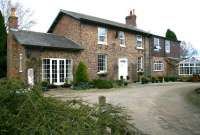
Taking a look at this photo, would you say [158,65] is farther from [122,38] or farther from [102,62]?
[102,62]

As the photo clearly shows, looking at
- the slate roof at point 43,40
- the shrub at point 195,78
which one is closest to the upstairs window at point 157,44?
the shrub at point 195,78

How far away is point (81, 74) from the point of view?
87.4 ft

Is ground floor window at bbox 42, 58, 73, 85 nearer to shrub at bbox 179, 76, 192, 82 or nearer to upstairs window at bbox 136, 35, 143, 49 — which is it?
upstairs window at bbox 136, 35, 143, 49

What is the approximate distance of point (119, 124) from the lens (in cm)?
356

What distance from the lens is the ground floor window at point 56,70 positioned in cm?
2553

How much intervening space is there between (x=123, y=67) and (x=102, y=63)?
128 inches

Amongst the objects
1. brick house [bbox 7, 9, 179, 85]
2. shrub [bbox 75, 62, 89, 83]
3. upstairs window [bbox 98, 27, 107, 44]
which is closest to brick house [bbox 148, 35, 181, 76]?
brick house [bbox 7, 9, 179, 85]

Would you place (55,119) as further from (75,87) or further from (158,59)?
(158,59)

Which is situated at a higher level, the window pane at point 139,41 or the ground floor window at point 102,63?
the window pane at point 139,41

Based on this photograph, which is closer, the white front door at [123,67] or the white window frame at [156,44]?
the white front door at [123,67]

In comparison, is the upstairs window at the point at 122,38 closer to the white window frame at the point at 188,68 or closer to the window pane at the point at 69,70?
the window pane at the point at 69,70

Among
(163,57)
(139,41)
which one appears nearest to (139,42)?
(139,41)

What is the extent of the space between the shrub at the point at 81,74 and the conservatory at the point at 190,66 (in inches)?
763

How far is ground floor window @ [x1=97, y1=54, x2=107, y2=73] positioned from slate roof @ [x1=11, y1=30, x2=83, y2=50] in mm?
2997
